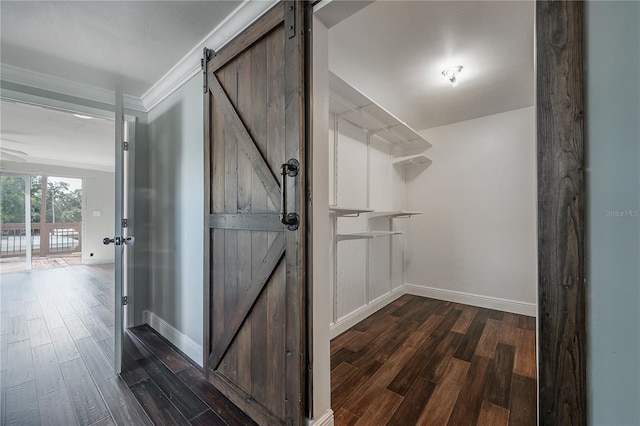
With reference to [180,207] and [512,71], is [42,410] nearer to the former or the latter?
[180,207]

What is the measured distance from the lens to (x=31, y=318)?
293 cm

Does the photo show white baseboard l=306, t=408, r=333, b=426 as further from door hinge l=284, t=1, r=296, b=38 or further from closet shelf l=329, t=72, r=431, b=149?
closet shelf l=329, t=72, r=431, b=149

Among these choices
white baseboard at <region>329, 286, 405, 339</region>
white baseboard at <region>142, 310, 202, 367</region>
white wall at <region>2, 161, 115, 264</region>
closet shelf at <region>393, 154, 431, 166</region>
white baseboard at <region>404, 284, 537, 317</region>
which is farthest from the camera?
white wall at <region>2, 161, 115, 264</region>

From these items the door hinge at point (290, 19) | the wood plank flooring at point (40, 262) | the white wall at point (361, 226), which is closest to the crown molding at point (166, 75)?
the door hinge at point (290, 19)

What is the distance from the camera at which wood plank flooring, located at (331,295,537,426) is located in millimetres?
1574

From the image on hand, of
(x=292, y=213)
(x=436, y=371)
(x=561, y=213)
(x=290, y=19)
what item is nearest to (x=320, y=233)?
(x=292, y=213)

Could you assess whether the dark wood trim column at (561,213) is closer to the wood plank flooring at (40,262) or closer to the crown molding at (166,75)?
the crown molding at (166,75)

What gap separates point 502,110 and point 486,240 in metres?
1.71

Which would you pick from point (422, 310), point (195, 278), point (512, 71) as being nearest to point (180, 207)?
point (195, 278)

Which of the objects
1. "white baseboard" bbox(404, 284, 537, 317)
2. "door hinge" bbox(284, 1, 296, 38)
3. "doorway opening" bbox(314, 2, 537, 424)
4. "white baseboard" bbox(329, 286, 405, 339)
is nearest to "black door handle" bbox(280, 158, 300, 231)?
"doorway opening" bbox(314, 2, 537, 424)

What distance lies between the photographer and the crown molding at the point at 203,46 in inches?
61.4

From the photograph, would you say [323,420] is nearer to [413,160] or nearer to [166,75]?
[166,75]

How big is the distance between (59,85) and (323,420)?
11.7 feet

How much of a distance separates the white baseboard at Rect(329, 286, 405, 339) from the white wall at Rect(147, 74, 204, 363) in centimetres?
129
